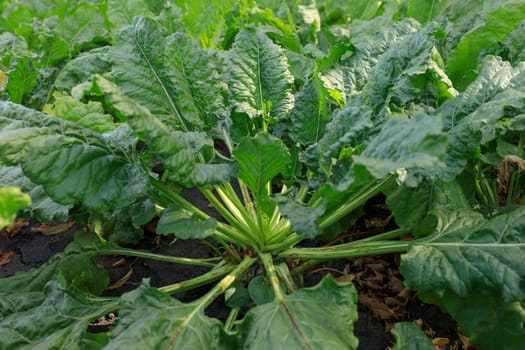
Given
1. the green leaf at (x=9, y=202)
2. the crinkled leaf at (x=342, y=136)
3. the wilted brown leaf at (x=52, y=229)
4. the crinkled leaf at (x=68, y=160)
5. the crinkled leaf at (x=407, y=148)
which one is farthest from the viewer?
the wilted brown leaf at (x=52, y=229)

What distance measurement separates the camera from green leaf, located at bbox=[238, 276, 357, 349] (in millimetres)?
1248

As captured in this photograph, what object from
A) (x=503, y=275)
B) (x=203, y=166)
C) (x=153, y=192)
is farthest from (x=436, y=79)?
(x=153, y=192)

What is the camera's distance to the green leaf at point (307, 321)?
125cm

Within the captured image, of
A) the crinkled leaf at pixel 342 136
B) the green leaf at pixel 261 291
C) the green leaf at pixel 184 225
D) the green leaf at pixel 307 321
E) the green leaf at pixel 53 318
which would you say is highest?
the crinkled leaf at pixel 342 136

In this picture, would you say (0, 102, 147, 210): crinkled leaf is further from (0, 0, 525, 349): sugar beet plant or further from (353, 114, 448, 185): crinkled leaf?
(353, 114, 448, 185): crinkled leaf

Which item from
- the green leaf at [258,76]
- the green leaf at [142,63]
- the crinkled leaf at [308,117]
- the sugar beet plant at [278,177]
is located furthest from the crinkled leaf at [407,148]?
the green leaf at [142,63]

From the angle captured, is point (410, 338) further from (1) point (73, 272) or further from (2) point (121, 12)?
(2) point (121, 12)

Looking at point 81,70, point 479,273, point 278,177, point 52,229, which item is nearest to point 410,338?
point 479,273

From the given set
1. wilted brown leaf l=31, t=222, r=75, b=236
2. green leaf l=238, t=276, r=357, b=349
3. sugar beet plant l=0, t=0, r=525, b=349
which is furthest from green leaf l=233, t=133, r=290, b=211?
wilted brown leaf l=31, t=222, r=75, b=236

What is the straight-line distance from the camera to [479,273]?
1.37 meters

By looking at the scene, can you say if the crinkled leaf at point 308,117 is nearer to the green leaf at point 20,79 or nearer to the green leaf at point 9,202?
the green leaf at point 9,202

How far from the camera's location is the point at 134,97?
176cm

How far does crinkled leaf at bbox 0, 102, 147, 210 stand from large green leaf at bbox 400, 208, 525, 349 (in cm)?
85

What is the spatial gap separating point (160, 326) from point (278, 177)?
42.4 inches
